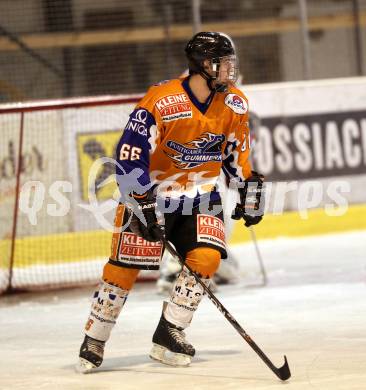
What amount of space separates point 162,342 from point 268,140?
16.8ft

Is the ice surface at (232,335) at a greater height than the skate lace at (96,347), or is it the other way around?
the skate lace at (96,347)

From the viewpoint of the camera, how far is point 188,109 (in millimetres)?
4469

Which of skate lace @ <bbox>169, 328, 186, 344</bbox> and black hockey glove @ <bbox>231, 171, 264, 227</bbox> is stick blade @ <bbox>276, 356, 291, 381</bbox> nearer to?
skate lace @ <bbox>169, 328, 186, 344</bbox>

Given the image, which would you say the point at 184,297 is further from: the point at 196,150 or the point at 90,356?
the point at 196,150

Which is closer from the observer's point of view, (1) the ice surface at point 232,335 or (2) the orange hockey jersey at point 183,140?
(1) the ice surface at point 232,335

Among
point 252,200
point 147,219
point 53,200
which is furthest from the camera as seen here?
point 53,200

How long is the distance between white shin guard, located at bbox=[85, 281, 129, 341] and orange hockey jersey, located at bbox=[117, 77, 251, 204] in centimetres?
46

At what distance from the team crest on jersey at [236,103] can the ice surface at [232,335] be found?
3.32ft

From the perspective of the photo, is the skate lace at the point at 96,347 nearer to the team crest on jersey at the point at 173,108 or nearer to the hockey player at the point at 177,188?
the hockey player at the point at 177,188

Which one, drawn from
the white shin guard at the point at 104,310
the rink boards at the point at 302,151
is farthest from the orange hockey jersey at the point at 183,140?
the rink boards at the point at 302,151

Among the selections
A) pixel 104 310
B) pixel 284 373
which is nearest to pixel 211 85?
pixel 104 310

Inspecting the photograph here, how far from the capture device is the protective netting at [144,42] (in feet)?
30.3

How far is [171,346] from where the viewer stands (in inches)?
178

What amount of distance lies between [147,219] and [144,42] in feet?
17.9
